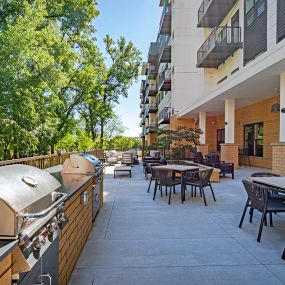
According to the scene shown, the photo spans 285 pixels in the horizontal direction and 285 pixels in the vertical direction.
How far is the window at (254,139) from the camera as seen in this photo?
13820mm

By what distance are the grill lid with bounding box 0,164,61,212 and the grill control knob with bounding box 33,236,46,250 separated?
22 centimetres

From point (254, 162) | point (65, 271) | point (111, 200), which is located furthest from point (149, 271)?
point (254, 162)

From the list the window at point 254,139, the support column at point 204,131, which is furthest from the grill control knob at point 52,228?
the support column at point 204,131

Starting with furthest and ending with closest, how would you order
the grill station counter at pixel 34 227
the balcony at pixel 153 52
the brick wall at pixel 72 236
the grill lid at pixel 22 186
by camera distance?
the balcony at pixel 153 52, the brick wall at pixel 72 236, the grill lid at pixel 22 186, the grill station counter at pixel 34 227

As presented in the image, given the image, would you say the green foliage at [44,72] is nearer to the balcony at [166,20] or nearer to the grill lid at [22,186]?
the balcony at [166,20]

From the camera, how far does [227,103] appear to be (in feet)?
39.3

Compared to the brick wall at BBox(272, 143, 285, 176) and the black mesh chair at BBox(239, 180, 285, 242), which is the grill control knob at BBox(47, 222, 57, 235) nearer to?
the black mesh chair at BBox(239, 180, 285, 242)

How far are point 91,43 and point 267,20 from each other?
13.4 m

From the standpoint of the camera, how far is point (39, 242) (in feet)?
5.57

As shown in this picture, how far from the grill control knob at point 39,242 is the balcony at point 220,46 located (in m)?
13.1

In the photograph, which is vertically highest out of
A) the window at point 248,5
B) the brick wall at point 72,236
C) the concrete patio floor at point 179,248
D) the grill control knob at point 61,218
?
the window at point 248,5

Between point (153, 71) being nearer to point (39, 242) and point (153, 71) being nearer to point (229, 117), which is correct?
point (229, 117)

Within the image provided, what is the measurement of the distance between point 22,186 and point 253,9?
12391mm

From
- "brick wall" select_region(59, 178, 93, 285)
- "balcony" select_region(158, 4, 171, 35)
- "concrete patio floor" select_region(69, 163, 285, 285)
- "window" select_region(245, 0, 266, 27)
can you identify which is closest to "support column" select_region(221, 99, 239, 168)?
"window" select_region(245, 0, 266, 27)
